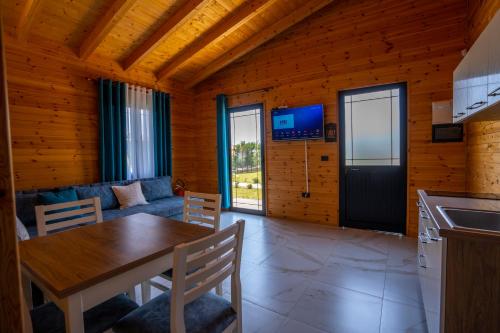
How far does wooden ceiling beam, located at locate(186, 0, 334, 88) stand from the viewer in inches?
150

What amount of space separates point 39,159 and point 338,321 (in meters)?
4.12

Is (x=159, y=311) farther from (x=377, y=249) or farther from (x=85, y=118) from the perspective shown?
(x=85, y=118)

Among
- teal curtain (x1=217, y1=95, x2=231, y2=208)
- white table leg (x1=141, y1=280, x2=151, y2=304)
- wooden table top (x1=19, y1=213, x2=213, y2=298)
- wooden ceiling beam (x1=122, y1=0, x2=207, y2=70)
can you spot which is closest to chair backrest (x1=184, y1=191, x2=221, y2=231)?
wooden table top (x1=19, y1=213, x2=213, y2=298)

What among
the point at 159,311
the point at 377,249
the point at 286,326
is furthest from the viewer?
the point at 377,249

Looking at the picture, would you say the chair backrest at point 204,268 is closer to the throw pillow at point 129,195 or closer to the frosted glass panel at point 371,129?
the throw pillow at point 129,195

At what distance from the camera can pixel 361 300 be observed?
6.91 ft

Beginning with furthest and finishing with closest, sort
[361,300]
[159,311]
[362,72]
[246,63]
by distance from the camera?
[246,63], [362,72], [361,300], [159,311]

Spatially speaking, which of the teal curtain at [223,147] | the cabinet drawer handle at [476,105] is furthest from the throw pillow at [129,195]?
the cabinet drawer handle at [476,105]

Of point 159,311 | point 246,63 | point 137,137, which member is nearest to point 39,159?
point 137,137

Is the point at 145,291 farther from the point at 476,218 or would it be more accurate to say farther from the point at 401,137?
the point at 401,137

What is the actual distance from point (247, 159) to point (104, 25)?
317 cm

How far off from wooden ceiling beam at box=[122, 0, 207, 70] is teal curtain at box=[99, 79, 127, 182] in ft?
1.52

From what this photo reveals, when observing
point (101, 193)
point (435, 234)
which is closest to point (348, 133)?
point (435, 234)

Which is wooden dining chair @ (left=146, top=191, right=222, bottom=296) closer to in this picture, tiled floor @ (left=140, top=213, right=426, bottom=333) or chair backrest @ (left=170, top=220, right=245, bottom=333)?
tiled floor @ (left=140, top=213, right=426, bottom=333)
